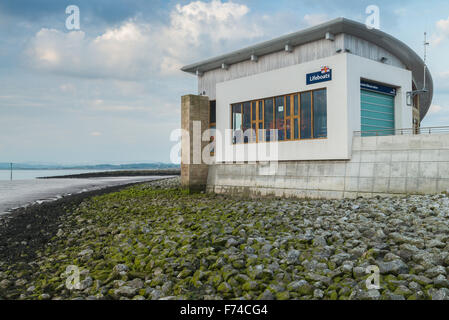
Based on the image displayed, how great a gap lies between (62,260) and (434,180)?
11930 millimetres

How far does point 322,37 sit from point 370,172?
674cm

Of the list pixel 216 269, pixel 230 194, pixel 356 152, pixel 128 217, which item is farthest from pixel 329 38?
pixel 216 269

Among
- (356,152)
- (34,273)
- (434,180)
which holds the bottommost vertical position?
(34,273)

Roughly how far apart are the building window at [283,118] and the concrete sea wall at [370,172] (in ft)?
4.79

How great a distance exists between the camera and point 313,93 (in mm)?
16516

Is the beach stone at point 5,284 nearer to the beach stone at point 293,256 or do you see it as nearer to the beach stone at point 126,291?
the beach stone at point 126,291

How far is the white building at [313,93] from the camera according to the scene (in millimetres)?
15586

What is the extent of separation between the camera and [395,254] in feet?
21.2

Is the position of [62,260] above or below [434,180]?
below

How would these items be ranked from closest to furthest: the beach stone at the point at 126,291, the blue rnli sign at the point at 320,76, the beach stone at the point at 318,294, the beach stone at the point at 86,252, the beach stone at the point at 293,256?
the beach stone at the point at 318,294
the beach stone at the point at 126,291
the beach stone at the point at 293,256
the beach stone at the point at 86,252
the blue rnli sign at the point at 320,76

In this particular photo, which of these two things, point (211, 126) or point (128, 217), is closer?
point (128, 217)

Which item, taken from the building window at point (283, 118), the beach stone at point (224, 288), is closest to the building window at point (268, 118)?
the building window at point (283, 118)
